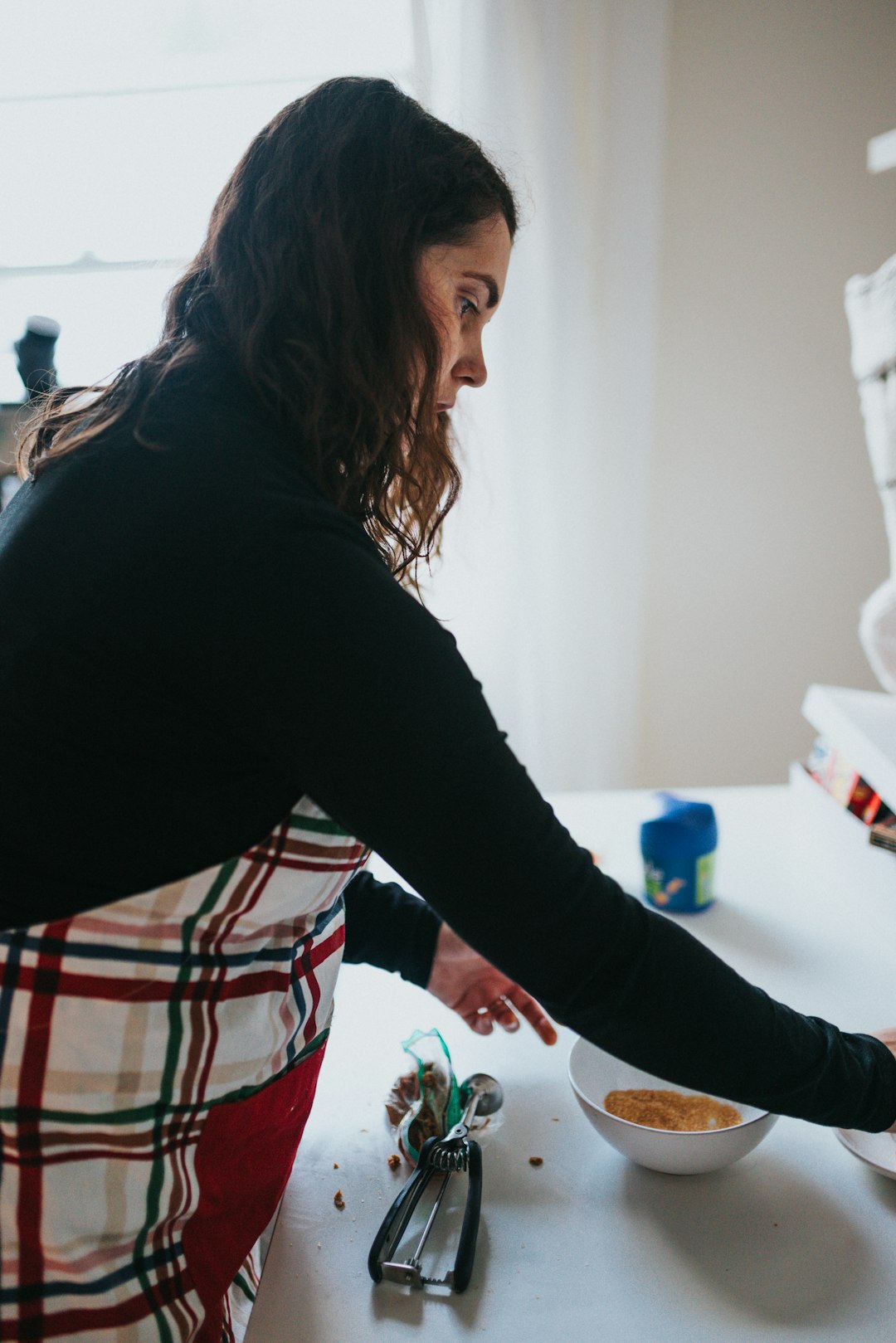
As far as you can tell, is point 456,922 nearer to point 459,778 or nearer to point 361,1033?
point 459,778

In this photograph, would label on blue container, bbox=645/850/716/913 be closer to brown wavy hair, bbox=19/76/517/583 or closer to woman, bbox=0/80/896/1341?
woman, bbox=0/80/896/1341

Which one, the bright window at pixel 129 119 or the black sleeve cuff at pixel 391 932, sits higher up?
the bright window at pixel 129 119

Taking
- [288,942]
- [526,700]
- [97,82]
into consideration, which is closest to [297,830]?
[288,942]

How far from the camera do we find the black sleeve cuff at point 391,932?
0.87 metres

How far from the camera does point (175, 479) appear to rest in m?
0.53

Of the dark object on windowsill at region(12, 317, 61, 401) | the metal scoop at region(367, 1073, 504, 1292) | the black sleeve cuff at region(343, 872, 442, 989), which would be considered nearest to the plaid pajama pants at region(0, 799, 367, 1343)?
the metal scoop at region(367, 1073, 504, 1292)

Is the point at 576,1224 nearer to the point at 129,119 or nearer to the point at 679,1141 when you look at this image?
the point at 679,1141

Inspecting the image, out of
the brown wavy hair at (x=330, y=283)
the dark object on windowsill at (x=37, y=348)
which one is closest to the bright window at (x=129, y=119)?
the dark object on windowsill at (x=37, y=348)

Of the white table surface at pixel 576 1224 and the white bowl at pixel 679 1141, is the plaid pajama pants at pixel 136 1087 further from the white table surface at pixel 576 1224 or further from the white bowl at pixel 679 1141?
the white bowl at pixel 679 1141

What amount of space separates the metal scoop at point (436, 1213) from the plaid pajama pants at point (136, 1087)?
0.34ft

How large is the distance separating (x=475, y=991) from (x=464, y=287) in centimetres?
56

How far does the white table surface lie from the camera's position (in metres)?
0.61

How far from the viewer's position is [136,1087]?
58 cm

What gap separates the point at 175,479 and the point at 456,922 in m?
0.28
